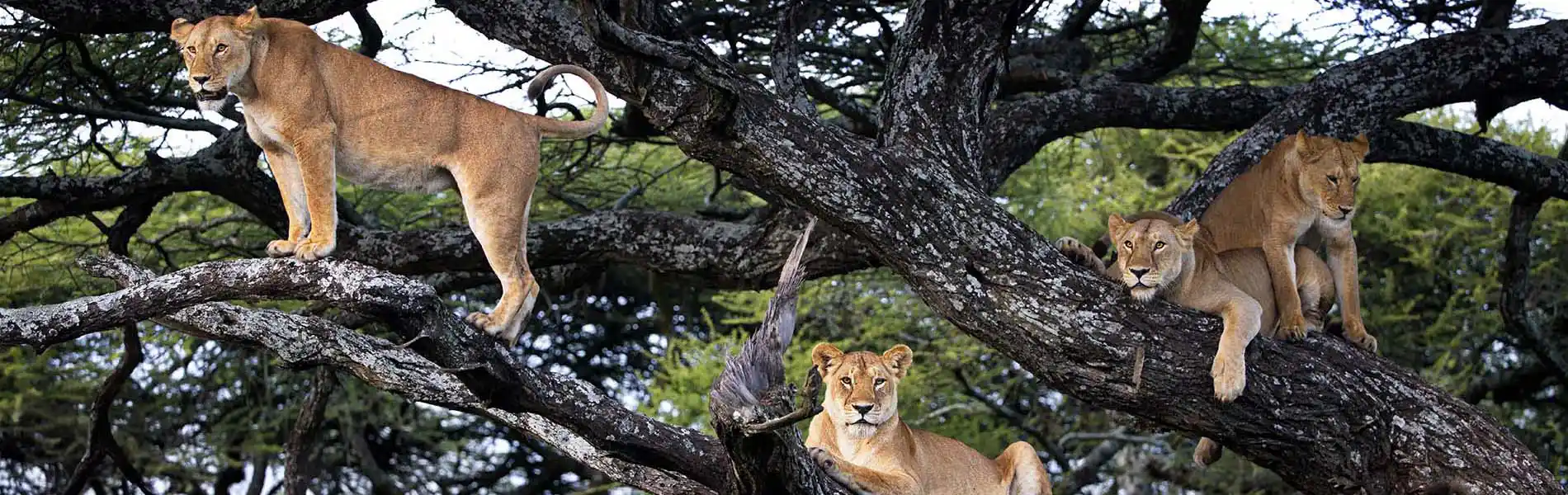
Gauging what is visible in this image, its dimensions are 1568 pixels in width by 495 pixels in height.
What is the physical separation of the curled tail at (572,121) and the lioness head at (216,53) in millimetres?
1036

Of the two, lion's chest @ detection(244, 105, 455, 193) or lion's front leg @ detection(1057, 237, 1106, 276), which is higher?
lion's chest @ detection(244, 105, 455, 193)

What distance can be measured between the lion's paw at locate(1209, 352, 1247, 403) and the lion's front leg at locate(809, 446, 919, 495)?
1193 millimetres

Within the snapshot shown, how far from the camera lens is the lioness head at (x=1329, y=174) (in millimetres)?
7160

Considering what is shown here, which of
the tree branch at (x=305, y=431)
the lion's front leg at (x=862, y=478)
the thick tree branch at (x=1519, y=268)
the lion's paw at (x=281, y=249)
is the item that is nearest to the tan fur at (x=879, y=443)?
the lion's front leg at (x=862, y=478)

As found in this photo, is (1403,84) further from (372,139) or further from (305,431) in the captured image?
(305,431)

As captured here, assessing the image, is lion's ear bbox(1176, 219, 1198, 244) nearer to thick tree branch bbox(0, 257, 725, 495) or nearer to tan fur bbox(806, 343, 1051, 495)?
tan fur bbox(806, 343, 1051, 495)

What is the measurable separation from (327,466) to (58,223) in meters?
5.86

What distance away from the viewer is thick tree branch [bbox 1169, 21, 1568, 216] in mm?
8406

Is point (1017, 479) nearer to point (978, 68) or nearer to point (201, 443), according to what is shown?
point (978, 68)

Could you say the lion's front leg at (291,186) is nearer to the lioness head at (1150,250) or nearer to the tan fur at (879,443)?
the tan fur at (879,443)

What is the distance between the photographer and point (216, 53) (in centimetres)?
584

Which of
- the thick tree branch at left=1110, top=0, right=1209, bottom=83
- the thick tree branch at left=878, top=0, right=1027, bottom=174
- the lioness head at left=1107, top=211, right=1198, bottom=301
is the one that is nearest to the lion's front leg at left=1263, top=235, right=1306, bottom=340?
the lioness head at left=1107, top=211, right=1198, bottom=301

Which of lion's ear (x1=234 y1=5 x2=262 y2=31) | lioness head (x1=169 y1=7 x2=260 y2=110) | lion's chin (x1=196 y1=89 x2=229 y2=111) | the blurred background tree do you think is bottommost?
the blurred background tree

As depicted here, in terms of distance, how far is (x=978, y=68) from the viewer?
7676 millimetres
